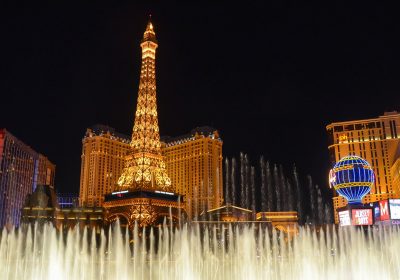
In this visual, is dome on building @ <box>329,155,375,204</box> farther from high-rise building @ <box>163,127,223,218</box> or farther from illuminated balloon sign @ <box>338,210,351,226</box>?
high-rise building @ <box>163,127,223,218</box>

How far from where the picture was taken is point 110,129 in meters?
95.8

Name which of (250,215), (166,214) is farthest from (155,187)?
(250,215)

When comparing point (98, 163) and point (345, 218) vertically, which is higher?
point (98, 163)

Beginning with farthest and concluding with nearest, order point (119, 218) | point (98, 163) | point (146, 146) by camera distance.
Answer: point (98, 163) → point (146, 146) → point (119, 218)

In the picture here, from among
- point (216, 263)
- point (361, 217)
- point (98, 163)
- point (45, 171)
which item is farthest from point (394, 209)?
point (45, 171)

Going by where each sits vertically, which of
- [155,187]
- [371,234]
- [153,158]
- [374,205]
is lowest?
[371,234]

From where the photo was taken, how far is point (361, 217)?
127 feet

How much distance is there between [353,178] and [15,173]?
205ft

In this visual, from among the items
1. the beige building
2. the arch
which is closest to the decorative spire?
the arch

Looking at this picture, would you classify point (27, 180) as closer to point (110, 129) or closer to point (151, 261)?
Answer: point (110, 129)

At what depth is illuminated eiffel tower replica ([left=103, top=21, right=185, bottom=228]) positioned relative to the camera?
6212 cm

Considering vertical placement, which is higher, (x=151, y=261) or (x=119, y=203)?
(x=119, y=203)

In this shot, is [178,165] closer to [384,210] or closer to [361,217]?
[361,217]

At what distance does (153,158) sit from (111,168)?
30.5 m
